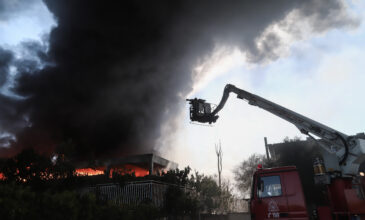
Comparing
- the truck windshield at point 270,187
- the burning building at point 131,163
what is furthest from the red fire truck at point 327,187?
the burning building at point 131,163

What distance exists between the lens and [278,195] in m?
8.03

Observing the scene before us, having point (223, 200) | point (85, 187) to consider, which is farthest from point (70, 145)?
point (223, 200)

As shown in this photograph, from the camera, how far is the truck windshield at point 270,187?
8.10m

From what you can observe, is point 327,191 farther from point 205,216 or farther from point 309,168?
point 205,216

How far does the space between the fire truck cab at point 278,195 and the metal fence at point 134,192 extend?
9.70 meters

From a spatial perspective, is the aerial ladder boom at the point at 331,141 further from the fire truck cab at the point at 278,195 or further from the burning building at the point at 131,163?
the burning building at the point at 131,163

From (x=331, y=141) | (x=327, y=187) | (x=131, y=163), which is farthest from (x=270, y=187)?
(x=131, y=163)

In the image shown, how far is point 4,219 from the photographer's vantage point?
19.8 ft

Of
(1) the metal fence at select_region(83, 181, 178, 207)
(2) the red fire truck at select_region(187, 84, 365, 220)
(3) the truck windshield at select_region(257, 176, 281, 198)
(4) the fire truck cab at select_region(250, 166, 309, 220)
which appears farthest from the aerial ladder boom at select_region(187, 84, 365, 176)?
(1) the metal fence at select_region(83, 181, 178, 207)

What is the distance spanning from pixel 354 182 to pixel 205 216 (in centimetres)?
1383

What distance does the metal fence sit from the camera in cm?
1664

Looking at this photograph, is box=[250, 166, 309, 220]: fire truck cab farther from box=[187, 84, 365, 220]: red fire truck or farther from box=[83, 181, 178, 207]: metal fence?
box=[83, 181, 178, 207]: metal fence

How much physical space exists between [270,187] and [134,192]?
37.7 feet

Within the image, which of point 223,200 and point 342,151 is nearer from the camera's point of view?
point 342,151
